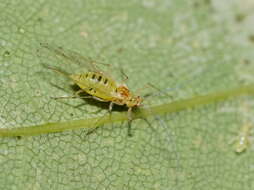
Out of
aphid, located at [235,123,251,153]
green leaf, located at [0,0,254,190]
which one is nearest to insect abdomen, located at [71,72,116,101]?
green leaf, located at [0,0,254,190]

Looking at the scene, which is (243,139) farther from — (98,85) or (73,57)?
(73,57)

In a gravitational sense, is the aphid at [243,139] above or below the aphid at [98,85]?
below

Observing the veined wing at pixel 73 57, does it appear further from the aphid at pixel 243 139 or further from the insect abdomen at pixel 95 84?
the aphid at pixel 243 139

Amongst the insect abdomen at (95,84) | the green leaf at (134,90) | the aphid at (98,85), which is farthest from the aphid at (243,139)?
the insect abdomen at (95,84)

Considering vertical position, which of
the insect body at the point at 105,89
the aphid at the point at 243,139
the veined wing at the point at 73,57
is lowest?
the aphid at the point at 243,139

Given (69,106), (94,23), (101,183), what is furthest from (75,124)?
(94,23)

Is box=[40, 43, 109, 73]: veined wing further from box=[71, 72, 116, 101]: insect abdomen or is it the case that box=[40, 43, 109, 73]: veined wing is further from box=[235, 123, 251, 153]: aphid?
box=[235, 123, 251, 153]: aphid

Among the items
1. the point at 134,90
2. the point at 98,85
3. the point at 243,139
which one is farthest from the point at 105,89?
the point at 243,139
